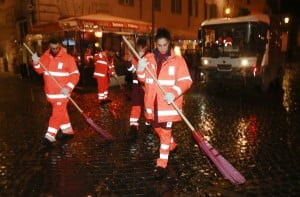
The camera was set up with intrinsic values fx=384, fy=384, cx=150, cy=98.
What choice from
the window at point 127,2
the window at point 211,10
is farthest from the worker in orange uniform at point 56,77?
the window at point 211,10

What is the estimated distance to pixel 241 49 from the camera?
45.5ft

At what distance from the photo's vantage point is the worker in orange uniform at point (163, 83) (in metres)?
5.04

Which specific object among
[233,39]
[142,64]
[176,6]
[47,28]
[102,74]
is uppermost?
[176,6]

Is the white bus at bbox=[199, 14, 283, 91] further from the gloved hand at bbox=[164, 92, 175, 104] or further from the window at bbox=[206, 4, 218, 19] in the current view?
the window at bbox=[206, 4, 218, 19]

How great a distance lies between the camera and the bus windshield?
13727 mm

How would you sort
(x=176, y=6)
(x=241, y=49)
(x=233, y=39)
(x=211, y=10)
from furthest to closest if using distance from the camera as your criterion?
1. (x=211, y=10)
2. (x=176, y=6)
3. (x=233, y=39)
4. (x=241, y=49)

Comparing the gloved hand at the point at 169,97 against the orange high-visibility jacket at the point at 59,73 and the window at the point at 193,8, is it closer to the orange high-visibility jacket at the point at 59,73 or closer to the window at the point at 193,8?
the orange high-visibility jacket at the point at 59,73

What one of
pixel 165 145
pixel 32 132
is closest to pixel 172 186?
pixel 165 145

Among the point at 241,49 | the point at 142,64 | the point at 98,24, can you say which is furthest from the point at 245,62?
the point at 142,64

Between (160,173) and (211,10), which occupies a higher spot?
(211,10)

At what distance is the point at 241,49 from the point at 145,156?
872cm

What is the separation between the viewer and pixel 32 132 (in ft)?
27.2

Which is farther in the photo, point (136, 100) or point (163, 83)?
point (136, 100)

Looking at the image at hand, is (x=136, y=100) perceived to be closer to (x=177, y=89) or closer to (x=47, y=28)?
(x=177, y=89)
